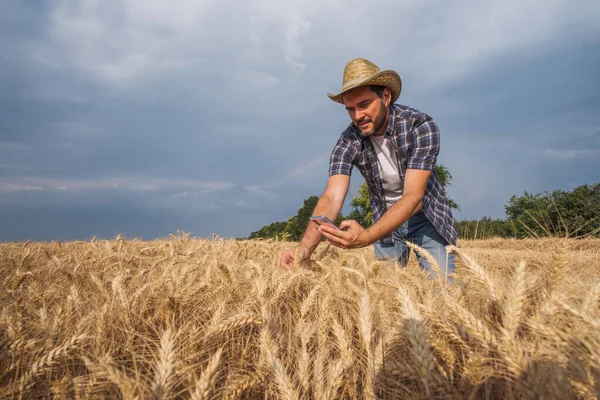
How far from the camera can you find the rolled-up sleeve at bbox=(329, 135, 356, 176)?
386cm

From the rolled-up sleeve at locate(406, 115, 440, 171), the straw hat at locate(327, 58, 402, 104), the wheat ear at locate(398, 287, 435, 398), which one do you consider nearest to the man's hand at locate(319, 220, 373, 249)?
the rolled-up sleeve at locate(406, 115, 440, 171)

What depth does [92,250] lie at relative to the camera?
3.96 meters

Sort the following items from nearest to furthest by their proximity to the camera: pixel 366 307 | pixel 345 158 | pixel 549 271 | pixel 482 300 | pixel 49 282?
pixel 366 307
pixel 549 271
pixel 482 300
pixel 49 282
pixel 345 158

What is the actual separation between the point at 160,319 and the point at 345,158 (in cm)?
260

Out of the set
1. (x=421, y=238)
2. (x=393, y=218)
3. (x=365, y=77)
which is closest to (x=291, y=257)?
(x=393, y=218)

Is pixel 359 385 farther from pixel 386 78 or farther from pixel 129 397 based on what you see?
pixel 386 78

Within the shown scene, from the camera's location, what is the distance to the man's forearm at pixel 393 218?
109 inches

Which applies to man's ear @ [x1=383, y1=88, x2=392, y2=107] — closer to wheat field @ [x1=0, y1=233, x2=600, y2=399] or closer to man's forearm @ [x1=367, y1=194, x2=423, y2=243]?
man's forearm @ [x1=367, y1=194, x2=423, y2=243]

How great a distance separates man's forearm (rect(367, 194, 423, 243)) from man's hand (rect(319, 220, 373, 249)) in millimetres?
60

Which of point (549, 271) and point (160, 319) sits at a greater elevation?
point (549, 271)

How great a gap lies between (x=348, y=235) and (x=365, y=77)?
5.36 ft

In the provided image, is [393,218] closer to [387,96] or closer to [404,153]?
[404,153]

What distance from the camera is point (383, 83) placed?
3535 millimetres

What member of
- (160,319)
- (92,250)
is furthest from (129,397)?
(92,250)
